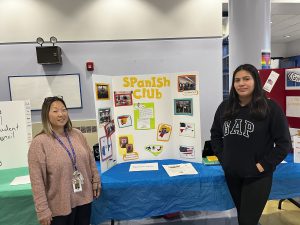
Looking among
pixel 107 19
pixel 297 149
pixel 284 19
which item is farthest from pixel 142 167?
pixel 284 19

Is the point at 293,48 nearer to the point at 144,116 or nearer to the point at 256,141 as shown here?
the point at 144,116

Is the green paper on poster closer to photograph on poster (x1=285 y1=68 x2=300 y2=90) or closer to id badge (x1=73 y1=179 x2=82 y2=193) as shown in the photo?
id badge (x1=73 y1=179 x2=82 y2=193)

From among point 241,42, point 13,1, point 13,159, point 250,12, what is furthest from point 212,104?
point 13,1

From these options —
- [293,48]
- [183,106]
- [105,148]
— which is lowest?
[105,148]

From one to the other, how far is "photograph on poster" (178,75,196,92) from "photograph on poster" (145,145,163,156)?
58 cm

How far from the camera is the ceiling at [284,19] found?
13.8ft

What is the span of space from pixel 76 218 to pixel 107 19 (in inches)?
119

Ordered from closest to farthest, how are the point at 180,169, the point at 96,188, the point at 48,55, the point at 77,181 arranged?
the point at 77,181
the point at 96,188
the point at 180,169
the point at 48,55

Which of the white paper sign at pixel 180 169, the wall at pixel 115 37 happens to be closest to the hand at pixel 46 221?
the white paper sign at pixel 180 169

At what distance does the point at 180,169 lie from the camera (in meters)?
2.11

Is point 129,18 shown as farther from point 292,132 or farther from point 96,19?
point 292,132

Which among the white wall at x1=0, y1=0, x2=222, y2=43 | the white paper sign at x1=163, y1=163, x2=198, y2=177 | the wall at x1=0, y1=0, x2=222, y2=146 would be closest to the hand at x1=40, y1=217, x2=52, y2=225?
the white paper sign at x1=163, y1=163, x2=198, y2=177

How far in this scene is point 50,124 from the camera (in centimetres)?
157

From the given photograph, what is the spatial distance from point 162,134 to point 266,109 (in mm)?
999
